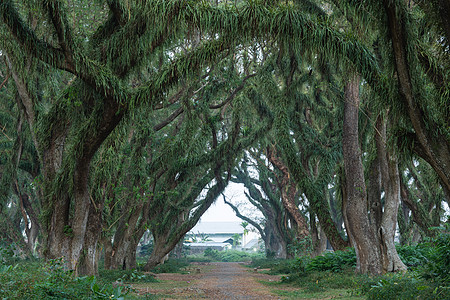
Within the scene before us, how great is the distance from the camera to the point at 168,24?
7.79m

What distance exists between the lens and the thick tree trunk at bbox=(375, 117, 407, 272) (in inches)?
438

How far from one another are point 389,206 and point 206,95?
26.8 feet

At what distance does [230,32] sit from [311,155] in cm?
1031

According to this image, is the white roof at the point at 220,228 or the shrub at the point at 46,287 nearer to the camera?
the shrub at the point at 46,287

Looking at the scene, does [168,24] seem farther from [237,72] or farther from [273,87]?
[237,72]

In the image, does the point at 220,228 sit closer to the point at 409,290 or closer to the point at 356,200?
the point at 356,200

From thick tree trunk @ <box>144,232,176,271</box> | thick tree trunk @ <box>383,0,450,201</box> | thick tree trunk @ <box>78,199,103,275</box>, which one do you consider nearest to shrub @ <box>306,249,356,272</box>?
thick tree trunk @ <box>383,0,450,201</box>

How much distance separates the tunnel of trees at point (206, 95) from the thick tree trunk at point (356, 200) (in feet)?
0.14

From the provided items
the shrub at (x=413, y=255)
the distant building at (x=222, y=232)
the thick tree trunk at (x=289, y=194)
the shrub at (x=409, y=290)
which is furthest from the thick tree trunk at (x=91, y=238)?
the distant building at (x=222, y=232)

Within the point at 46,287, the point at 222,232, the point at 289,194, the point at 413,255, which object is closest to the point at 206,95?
the point at 289,194

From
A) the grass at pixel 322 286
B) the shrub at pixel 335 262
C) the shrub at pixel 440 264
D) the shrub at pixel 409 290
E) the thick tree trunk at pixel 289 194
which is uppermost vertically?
the thick tree trunk at pixel 289 194

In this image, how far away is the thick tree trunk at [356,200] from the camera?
11445mm

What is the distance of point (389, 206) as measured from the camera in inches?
456

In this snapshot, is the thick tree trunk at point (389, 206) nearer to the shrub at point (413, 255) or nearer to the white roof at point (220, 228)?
the shrub at point (413, 255)
